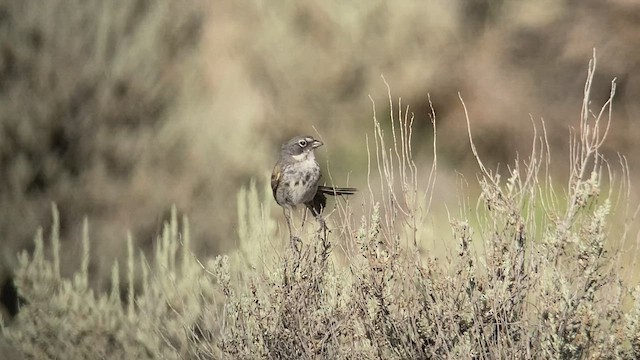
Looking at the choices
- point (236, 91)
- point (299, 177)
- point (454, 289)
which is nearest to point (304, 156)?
point (299, 177)

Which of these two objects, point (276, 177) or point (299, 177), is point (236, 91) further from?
point (299, 177)

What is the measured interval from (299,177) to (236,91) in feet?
18.7

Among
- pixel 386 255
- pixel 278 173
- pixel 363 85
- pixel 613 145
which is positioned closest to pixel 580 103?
pixel 613 145

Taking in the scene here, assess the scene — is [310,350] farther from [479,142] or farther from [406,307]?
[479,142]

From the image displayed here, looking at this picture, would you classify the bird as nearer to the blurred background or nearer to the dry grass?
the blurred background

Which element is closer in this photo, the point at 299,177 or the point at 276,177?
the point at 299,177

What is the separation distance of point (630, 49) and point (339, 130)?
3659mm

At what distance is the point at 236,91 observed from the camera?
1325cm

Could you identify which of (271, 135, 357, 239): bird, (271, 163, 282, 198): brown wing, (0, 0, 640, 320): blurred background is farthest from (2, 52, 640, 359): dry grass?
(0, 0, 640, 320): blurred background

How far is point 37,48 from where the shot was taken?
8.77 metres

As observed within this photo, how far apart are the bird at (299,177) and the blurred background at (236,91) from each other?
35cm

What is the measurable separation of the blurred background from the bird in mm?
348

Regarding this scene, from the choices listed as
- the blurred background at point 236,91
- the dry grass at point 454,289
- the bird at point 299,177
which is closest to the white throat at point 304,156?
the bird at point 299,177

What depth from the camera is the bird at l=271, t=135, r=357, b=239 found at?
25.2 feet
